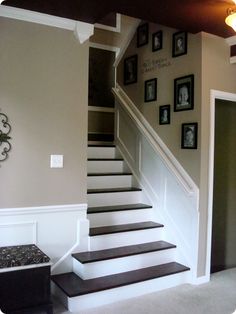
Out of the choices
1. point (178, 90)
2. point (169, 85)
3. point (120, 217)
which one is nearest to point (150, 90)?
point (169, 85)

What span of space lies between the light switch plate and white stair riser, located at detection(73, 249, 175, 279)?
901mm

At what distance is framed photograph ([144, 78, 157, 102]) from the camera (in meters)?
4.21

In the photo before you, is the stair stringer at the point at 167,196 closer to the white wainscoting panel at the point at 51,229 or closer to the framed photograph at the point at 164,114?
the framed photograph at the point at 164,114

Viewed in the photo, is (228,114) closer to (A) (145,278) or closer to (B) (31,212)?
(A) (145,278)

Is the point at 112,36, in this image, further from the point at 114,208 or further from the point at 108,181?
the point at 114,208

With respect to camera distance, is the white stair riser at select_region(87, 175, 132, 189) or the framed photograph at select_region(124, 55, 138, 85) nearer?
the white stair riser at select_region(87, 175, 132, 189)

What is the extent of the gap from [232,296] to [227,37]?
2611 millimetres

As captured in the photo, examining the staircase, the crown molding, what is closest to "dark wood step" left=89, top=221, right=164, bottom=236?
the staircase

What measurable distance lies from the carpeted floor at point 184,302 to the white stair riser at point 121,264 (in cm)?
31

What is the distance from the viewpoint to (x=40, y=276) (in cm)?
271

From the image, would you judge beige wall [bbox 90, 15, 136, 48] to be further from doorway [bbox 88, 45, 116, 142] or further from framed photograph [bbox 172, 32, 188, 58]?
framed photograph [bbox 172, 32, 188, 58]

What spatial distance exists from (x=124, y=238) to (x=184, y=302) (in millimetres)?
852

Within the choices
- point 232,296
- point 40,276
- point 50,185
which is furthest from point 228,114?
point 40,276

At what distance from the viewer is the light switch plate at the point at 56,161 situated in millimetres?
3188
